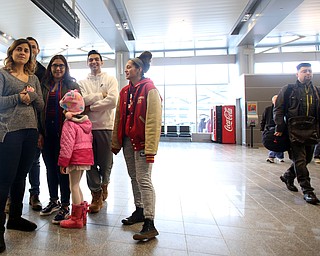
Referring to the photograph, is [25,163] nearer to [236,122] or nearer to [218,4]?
[218,4]

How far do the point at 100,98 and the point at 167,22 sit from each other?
23.4 feet

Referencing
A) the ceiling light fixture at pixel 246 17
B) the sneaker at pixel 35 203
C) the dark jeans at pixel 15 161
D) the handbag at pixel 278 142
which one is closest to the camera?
the dark jeans at pixel 15 161

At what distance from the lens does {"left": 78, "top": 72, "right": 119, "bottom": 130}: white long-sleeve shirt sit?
2025 millimetres

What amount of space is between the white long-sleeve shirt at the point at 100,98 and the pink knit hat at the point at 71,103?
236mm

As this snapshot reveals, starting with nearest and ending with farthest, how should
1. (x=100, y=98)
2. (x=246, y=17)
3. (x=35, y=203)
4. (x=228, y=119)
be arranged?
(x=100, y=98) < (x=35, y=203) < (x=246, y=17) < (x=228, y=119)

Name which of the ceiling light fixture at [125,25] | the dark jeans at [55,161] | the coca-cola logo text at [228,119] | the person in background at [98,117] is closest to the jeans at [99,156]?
the person in background at [98,117]

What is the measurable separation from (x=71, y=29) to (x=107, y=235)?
12.5 feet

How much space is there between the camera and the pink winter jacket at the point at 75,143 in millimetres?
1665

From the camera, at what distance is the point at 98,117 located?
2.12m

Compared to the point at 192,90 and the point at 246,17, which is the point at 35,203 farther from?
the point at 192,90

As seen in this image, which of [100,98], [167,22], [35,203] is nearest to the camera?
[100,98]

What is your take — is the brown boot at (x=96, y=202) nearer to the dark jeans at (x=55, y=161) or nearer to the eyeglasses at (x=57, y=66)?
the dark jeans at (x=55, y=161)

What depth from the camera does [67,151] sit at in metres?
1.66

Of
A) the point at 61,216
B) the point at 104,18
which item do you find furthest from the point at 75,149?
the point at 104,18
